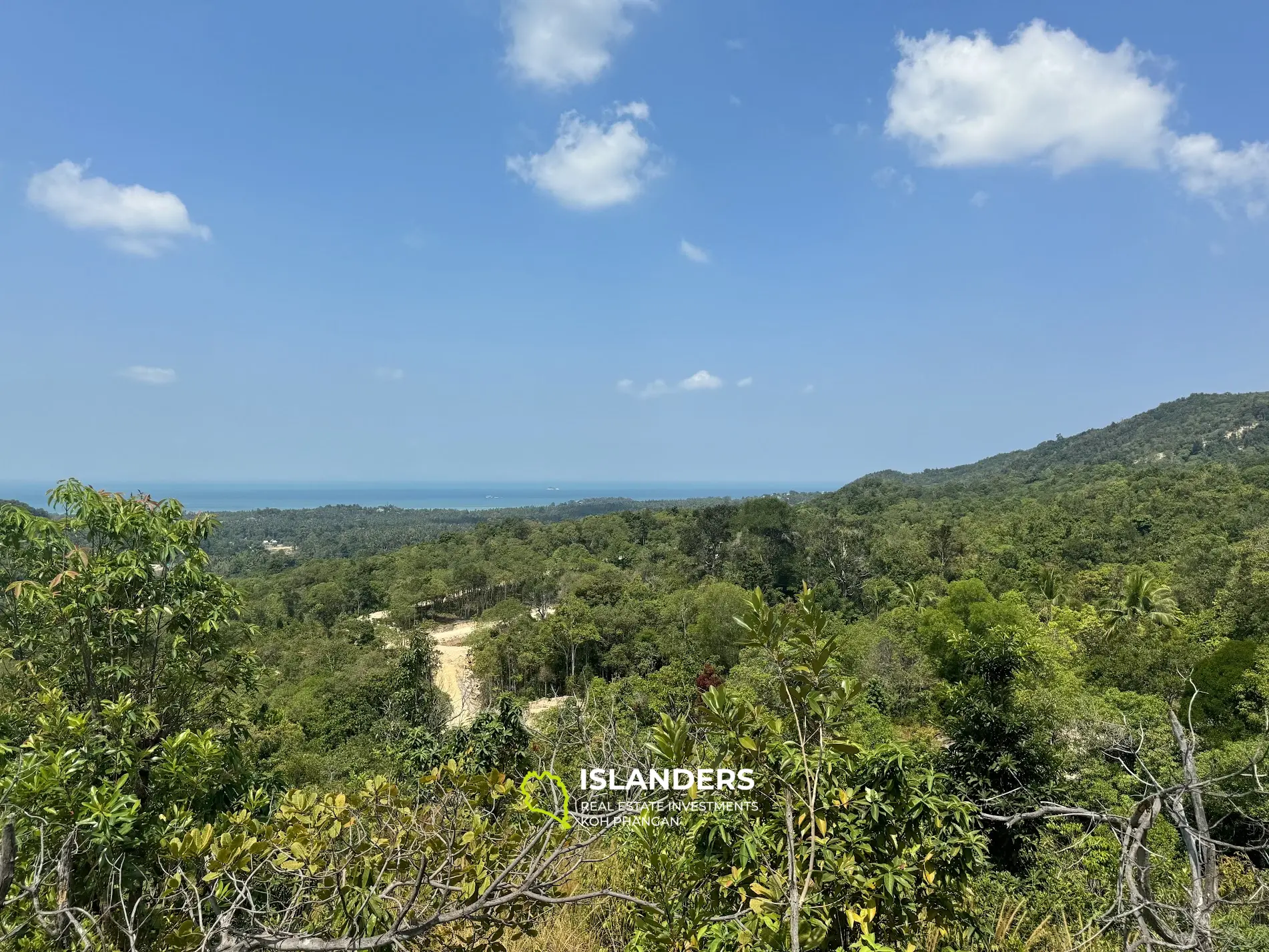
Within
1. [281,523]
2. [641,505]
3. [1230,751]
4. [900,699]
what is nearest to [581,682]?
[900,699]

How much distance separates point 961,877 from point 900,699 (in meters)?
21.2

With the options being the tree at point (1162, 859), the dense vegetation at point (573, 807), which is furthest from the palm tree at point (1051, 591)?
the tree at point (1162, 859)

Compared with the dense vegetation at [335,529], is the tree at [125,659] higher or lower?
higher

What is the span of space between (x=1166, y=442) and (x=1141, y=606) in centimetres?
9390

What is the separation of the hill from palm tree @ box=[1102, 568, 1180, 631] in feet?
186

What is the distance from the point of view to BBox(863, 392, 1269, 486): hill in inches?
3248

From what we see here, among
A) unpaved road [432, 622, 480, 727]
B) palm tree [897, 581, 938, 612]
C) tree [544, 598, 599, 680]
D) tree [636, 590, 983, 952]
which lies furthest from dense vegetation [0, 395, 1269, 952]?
palm tree [897, 581, 938, 612]

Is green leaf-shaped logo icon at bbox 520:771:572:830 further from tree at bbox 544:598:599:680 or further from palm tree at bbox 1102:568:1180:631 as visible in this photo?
tree at bbox 544:598:599:680

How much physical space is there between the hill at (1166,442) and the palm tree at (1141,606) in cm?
5670

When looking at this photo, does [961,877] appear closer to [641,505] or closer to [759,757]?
[759,757]

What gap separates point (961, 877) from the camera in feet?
7.06

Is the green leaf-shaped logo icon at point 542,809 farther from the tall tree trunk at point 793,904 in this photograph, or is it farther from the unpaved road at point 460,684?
the unpaved road at point 460,684

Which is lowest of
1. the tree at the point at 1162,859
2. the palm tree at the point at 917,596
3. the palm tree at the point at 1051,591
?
the palm tree at the point at 917,596

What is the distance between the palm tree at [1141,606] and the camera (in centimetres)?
2122
